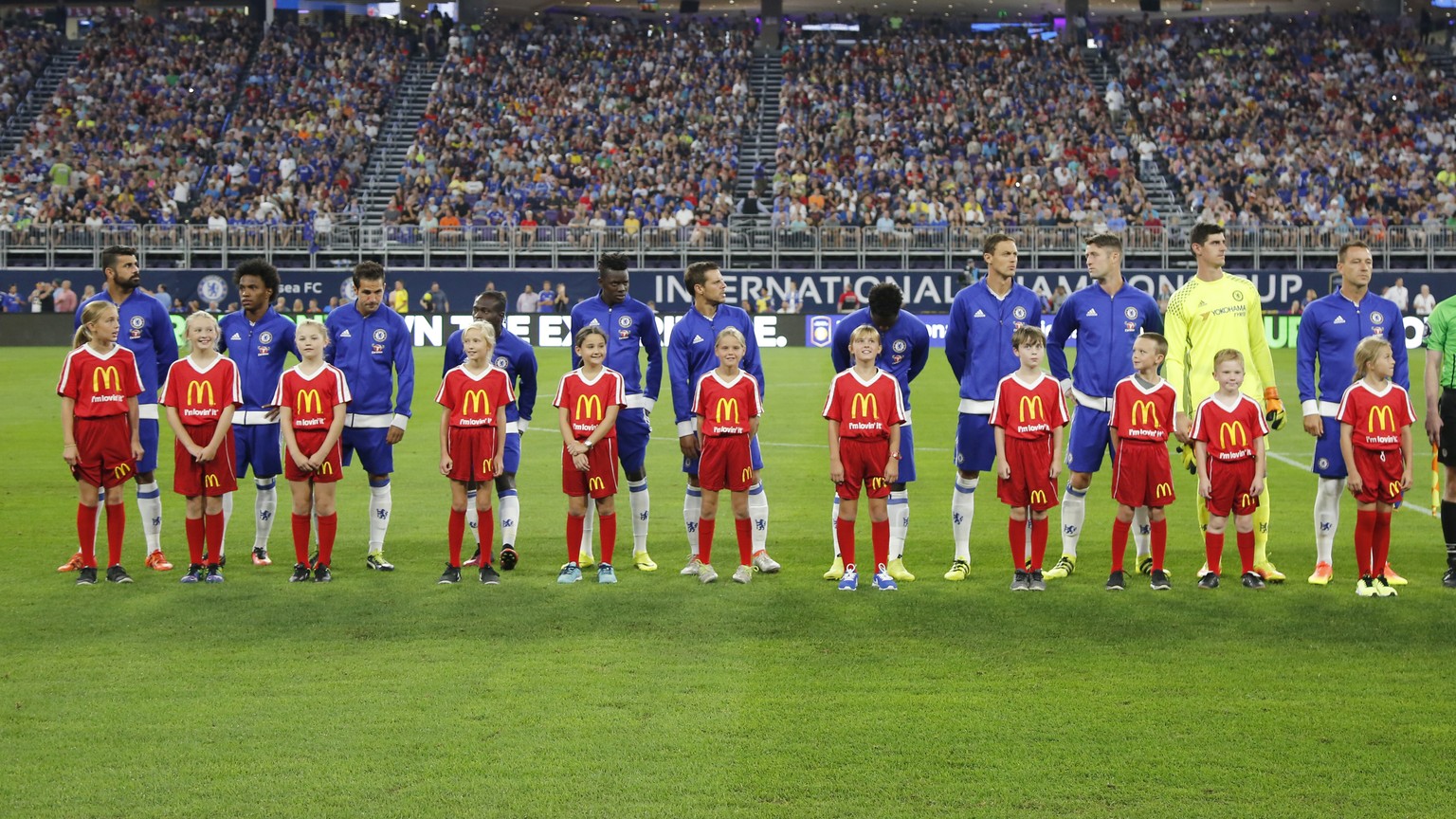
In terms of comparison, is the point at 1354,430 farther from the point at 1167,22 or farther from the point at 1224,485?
the point at 1167,22

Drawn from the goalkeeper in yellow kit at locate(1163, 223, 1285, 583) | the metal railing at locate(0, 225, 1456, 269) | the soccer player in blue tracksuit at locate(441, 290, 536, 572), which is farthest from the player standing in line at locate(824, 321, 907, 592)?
the metal railing at locate(0, 225, 1456, 269)

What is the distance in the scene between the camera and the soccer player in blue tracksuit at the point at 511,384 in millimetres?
10188

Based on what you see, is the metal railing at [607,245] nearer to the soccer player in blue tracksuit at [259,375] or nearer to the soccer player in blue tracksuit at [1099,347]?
the soccer player in blue tracksuit at [259,375]

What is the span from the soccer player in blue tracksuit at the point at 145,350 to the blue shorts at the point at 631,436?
313cm

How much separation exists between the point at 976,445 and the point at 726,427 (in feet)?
5.37

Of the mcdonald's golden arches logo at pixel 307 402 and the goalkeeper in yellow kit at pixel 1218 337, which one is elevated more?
the goalkeeper in yellow kit at pixel 1218 337

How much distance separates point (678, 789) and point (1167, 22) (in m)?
51.4

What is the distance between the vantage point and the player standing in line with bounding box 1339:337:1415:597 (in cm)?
905

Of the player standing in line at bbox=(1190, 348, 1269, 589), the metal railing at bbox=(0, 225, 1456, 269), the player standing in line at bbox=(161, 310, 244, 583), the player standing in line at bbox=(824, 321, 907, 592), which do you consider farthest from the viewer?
the metal railing at bbox=(0, 225, 1456, 269)

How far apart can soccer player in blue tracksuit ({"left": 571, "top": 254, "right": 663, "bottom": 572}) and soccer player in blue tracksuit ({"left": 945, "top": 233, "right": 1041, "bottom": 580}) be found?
2.04 metres

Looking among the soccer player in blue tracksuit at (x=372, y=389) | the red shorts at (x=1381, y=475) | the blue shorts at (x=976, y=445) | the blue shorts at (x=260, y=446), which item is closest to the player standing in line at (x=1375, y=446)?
the red shorts at (x=1381, y=475)

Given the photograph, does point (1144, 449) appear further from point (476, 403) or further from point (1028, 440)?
point (476, 403)

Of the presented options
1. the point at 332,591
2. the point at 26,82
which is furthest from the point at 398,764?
the point at 26,82

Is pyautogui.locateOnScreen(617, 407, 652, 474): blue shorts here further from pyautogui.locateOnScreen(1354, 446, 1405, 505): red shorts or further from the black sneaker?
pyautogui.locateOnScreen(1354, 446, 1405, 505): red shorts
